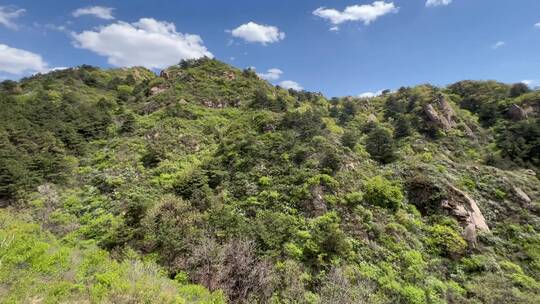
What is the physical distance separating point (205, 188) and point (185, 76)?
98.8 ft

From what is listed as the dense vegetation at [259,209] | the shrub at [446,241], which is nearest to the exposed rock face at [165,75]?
the dense vegetation at [259,209]

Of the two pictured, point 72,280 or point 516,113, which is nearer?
point 72,280

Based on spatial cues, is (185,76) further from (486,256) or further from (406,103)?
(486,256)

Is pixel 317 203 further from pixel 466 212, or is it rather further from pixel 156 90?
pixel 156 90

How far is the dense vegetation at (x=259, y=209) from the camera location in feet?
39.3

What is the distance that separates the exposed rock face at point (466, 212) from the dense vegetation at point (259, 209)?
11 cm

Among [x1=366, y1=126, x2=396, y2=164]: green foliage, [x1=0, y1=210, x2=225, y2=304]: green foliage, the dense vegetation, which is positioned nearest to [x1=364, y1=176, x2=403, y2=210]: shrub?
the dense vegetation

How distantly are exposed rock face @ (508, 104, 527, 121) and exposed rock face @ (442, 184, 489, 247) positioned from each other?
901 inches

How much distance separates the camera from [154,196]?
747 inches

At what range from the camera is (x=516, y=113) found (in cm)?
3422

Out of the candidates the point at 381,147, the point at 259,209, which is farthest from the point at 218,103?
the point at 259,209

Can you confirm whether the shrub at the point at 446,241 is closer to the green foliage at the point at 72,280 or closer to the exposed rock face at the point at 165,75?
the green foliage at the point at 72,280

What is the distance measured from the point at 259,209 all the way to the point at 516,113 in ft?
120

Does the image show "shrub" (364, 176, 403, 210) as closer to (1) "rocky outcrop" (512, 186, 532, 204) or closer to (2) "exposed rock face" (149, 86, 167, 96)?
(1) "rocky outcrop" (512, 186, 532, 204)
